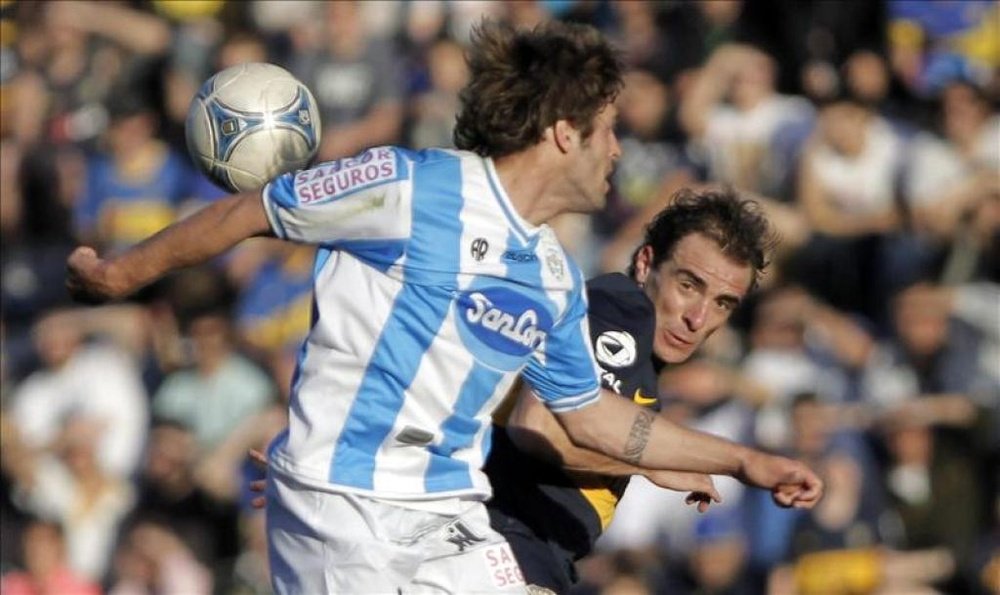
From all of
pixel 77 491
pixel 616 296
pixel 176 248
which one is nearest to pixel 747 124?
pixel 77 491

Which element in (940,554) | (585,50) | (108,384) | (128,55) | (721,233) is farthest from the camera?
(128,55)

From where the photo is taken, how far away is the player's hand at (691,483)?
5965 millimetres

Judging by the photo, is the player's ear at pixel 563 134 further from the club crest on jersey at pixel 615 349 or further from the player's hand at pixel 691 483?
the player's hand at pixel 691 483

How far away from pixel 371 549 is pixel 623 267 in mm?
6674

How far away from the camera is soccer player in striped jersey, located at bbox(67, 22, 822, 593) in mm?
5309

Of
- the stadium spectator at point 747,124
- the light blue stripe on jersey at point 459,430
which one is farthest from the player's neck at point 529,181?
the stadium spectator at point 747,124

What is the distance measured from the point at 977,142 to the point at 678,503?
8.97 feet

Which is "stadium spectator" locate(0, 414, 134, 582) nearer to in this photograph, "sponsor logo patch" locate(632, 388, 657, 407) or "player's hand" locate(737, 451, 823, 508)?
"sponsor logo patch" locate(632, 388, 657, 407)

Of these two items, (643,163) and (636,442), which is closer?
(636,442)

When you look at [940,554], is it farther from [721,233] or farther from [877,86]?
[721,233]

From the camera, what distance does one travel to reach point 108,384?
12.8 metres

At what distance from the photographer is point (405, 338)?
5375 mm

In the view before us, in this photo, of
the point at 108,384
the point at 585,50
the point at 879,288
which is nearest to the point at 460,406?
the point at 585,50

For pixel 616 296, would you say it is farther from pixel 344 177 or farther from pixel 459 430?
pixel 344 177
